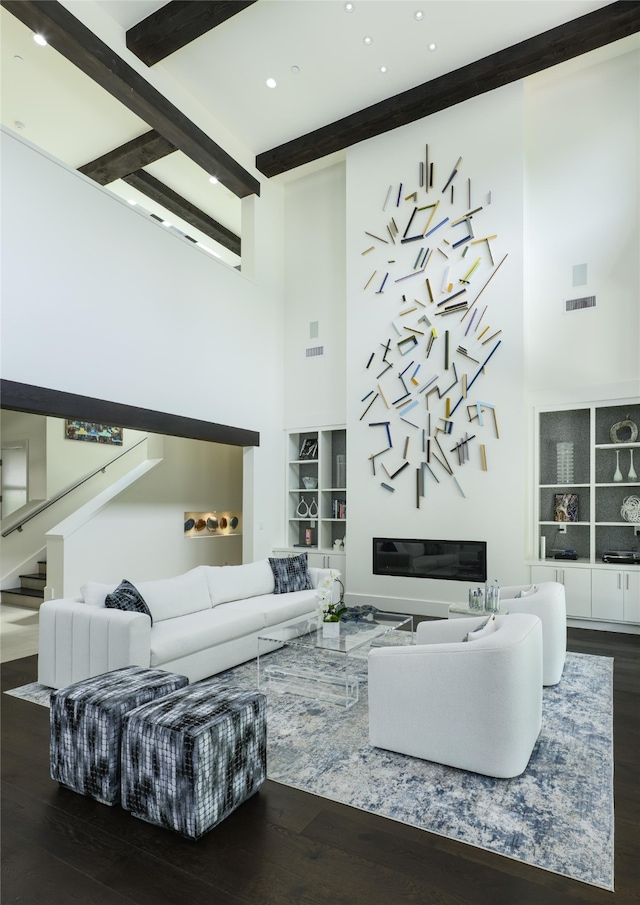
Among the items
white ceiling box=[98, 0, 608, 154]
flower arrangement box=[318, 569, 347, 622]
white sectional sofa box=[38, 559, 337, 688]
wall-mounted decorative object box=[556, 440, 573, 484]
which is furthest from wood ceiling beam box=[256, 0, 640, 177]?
flower arrangement box=[318, 569, 347, 622]

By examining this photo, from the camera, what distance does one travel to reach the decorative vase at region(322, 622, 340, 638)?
4384 mm

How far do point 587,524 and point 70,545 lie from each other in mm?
5914

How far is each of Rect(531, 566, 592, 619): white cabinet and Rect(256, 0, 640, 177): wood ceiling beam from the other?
553 cm

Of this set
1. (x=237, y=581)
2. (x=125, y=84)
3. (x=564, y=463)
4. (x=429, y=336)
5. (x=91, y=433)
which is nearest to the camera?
(x=237, y=581)

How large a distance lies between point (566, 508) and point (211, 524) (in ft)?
16.8

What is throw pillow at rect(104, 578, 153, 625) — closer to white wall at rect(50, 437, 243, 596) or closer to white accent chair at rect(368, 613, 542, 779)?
white accent chair at rect(368, 613, 542, 779)

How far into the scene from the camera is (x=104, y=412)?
5492mm

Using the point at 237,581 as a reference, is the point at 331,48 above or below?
above

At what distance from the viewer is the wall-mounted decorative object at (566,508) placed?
6.40m

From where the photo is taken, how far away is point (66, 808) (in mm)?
2627

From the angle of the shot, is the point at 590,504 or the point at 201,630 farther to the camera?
the point at 590,504

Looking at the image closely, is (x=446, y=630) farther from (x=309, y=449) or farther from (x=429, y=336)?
(x=309, y=449)

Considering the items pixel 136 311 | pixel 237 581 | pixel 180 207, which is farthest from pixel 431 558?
pixel 180 207

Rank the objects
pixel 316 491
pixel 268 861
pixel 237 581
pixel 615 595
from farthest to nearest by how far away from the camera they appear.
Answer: pixel 316 491
pixel 615 595
pixel 237 581
pixel 268 861
